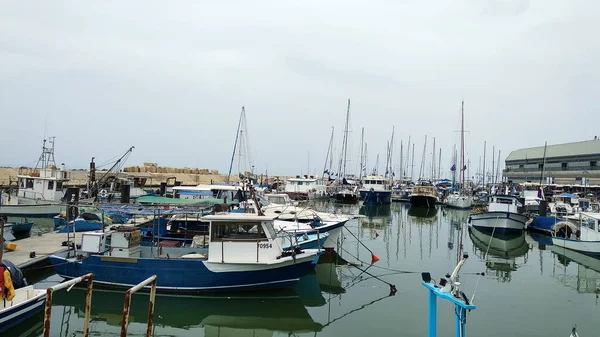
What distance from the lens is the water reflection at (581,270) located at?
15784 millimetres

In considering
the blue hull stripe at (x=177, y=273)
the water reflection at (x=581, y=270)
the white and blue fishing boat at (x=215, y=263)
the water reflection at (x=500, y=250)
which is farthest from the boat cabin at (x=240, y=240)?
the water reflection at (x=581, y=270)

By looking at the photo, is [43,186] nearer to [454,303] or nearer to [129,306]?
[129,306]

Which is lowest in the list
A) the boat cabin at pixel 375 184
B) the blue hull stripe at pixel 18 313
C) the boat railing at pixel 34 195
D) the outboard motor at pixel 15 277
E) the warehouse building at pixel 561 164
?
the blue hull stripe at pixel 18 313

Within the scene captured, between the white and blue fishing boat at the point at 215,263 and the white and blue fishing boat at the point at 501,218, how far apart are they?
66.6 feet

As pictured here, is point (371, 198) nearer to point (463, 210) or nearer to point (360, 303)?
point (463, 210)

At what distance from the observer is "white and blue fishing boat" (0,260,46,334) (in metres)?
8.94

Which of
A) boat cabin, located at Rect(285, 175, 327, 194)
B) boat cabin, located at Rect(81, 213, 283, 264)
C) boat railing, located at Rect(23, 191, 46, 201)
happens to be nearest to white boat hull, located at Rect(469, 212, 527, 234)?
boat cabin, located at Rect(81, 213, 283, 264)

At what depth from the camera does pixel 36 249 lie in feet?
52.1

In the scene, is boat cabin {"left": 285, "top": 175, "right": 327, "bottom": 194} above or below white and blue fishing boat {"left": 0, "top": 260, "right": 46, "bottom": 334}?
above

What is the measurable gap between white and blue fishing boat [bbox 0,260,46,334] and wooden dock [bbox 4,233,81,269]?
3.28 metres

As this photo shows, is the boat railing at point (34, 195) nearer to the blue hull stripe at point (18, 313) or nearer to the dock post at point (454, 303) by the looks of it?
the blue hull stripe at point (18, 313)

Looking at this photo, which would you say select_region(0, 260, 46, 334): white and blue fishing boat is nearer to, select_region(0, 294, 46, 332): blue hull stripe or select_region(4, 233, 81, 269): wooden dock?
select_region(0, 294, 46, 332): blue hull stripe

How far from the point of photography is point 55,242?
1739cm

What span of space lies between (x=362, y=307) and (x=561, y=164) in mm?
68998
